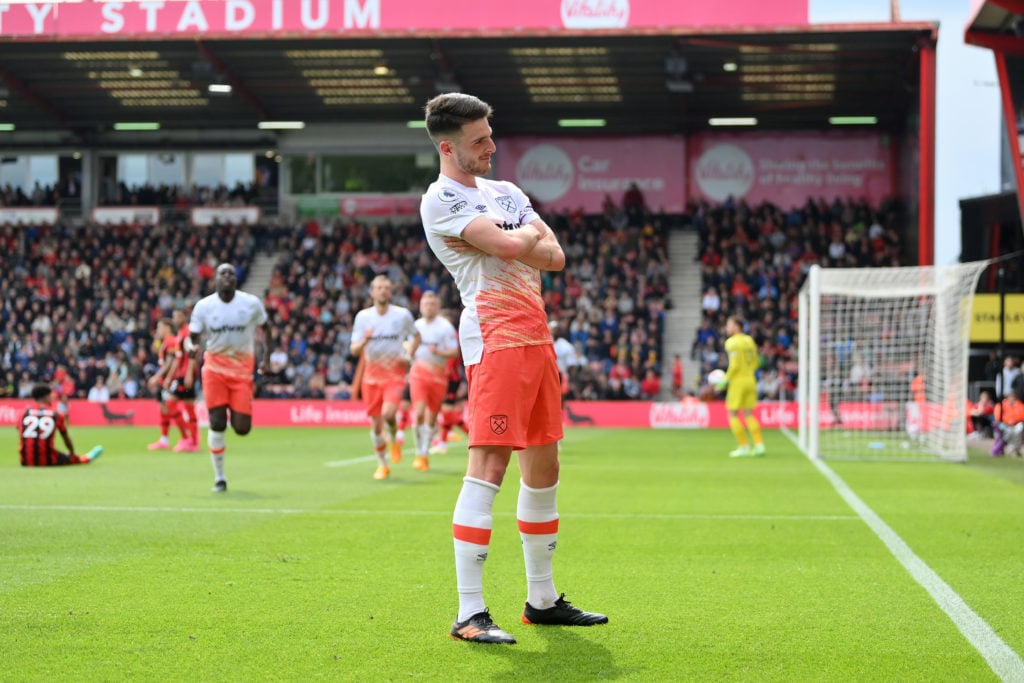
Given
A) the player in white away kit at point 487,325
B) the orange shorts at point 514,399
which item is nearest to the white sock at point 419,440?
the player in white away kit at point 487,325

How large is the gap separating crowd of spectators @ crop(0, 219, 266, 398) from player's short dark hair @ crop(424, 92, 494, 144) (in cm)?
2897

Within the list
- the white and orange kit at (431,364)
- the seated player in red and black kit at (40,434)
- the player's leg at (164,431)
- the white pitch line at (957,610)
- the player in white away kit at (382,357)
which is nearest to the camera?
the white pitch line at (957,610)

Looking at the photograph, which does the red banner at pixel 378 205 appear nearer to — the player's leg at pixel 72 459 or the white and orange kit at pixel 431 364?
the player's leg at pixel 72 459

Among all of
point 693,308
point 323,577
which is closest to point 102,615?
point 323,577

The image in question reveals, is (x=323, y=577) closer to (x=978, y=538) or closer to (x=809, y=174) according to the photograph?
(x=978, y=538)

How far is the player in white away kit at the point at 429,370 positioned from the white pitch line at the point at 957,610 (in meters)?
6.48

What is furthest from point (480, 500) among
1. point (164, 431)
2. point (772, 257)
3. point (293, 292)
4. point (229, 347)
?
point (293, 292)

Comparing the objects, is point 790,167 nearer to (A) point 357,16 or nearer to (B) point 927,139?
(B) point 927,139

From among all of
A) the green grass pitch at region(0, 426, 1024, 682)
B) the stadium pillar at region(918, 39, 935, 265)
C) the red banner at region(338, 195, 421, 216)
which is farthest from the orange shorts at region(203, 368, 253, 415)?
the red banner at region(338, 195, 421, 216)

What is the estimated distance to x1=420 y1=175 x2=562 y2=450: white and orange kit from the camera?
199 inches

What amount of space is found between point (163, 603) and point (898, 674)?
3.29 meters

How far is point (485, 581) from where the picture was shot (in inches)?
260

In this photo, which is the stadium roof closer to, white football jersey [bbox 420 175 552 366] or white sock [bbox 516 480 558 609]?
white football jersey [bbox 420 175 552 366]

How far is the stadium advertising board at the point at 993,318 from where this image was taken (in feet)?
87.8
